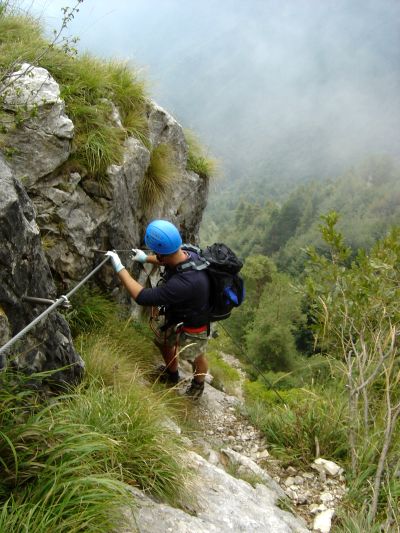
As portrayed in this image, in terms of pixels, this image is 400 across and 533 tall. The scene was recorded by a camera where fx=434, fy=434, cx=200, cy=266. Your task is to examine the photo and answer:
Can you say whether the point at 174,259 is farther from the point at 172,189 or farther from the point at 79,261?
the point at 172,189

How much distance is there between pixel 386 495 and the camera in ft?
13.7

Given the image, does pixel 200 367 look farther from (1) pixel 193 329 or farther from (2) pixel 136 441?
(2) pixel 136 441

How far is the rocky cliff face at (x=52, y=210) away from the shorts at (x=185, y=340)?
46.2 inches

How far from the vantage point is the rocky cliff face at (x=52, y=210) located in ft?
11.2

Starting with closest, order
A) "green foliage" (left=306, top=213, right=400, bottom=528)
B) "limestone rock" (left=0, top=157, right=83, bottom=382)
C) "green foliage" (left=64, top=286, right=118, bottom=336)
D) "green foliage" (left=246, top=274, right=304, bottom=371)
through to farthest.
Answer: "limestone rock" (left=0, top=157, right=83, bottom=382) < "green foliage" (left=306, top=213, right=400, bottom=528) < "green foliage" (left=64, top=286, right=118, bottom=336) < "green foliage" (left=246, top=274, right=304, bottom=371)

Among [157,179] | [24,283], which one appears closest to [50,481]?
[24,283]

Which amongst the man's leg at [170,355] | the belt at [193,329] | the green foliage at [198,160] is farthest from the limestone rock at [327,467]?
the green foliage at [198,160]

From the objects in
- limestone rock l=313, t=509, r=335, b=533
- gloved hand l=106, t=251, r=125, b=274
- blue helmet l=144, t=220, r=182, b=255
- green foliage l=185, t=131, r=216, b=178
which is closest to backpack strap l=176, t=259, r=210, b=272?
blue helmet l=144, t=220, r=182, b=255

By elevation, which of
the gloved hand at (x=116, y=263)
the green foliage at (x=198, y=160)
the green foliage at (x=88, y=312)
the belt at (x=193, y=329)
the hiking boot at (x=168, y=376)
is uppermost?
the green foliage at (x=198, y=160)

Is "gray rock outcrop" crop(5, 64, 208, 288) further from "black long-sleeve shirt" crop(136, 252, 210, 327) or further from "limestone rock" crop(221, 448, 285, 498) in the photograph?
"limestone rock" crop(221, 448, 285, 498)

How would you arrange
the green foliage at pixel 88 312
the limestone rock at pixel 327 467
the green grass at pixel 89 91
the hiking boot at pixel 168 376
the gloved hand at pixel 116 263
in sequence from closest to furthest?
the limestone rock at pixel 327 467
the gloved hand at pixel 116 263
the green foliage at pixel 88 312
the green grass at pixel 89 91
the hiking boot at pixel 168 376

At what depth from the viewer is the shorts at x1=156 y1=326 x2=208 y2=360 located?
19.9ft

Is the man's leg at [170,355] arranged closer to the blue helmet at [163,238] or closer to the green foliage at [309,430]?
the green foliage at [309,430]

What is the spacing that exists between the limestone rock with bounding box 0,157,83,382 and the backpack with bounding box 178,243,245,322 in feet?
6.16
